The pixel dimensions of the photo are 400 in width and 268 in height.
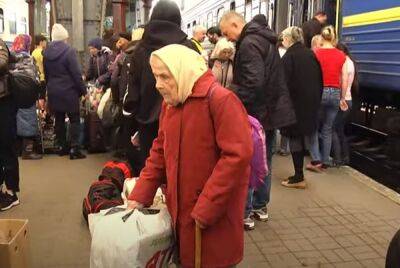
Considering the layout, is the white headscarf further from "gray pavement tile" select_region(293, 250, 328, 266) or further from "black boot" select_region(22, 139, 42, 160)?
"black boot" select_region(22, 139, 42, 160)

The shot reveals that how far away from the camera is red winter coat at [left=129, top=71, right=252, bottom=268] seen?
6.84ft

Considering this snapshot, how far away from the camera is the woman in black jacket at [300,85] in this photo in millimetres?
5297

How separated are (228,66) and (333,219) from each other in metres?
1.66

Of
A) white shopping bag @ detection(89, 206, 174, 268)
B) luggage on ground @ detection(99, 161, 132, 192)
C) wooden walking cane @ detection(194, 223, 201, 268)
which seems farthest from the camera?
luggage on ground @ detection(99, 161, 132, 192)

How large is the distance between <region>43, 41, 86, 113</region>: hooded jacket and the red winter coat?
4.41 m

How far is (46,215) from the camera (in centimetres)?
455

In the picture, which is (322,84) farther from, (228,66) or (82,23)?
(82,23)

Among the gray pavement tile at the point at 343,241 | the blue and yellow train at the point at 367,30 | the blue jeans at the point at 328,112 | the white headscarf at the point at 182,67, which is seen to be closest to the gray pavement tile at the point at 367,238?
the gray pavement tile at the point at 343,241

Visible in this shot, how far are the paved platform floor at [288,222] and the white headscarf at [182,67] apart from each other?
6.03 ft

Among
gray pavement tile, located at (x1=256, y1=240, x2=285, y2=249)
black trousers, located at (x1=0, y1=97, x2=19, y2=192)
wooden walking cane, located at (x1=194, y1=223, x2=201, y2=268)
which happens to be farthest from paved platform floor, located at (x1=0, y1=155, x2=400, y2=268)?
wooden walking cane, located at (x1=194, y1=223, x2=201, y2=268)

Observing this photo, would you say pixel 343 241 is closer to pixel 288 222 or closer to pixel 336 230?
pixel 336 230

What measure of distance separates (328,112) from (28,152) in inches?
154

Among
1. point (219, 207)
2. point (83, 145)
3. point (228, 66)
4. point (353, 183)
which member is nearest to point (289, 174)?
point (353, 183)

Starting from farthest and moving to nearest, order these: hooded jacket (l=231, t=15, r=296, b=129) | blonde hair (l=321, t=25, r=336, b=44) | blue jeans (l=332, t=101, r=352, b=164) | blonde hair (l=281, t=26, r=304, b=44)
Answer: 1. blue jeans (l=332, t=101, r=352, b=164)
2. blonde hair (l=321, t=25, r=336, b=44)
3. blonde hair (l=281, t=26, r=304, b=44)
4. hooded jacket (l=231, t=15, r=296, b=129)
